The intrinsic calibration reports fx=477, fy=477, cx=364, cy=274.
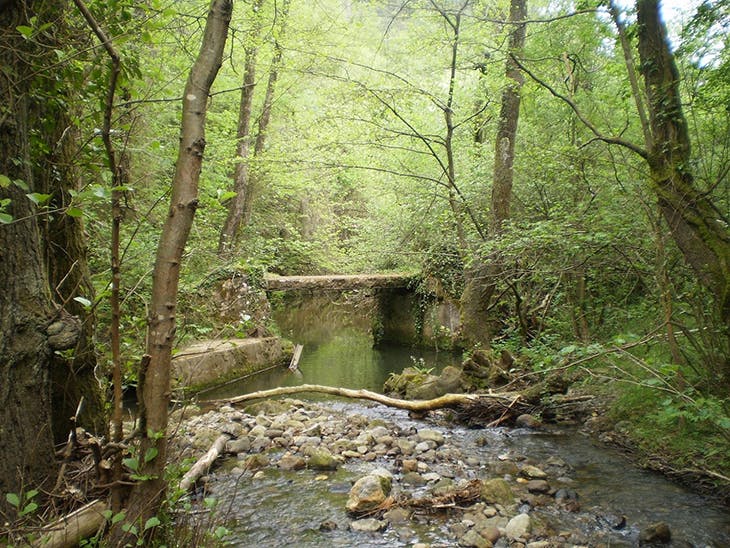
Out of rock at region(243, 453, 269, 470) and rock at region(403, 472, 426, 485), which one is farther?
rock at region(243, 453, 269, 470)

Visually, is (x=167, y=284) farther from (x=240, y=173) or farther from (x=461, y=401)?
(x=240, y=173)

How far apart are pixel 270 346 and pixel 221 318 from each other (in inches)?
49.3

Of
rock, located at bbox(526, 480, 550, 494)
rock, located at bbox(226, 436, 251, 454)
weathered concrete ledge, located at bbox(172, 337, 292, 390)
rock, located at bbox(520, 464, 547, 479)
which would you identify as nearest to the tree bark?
rock, located at bbox(520, 464, 547, 479)

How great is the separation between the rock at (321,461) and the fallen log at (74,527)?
105 inches

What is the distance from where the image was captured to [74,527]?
7.05ft

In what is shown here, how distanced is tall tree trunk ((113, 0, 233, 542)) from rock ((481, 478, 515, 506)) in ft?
8.73

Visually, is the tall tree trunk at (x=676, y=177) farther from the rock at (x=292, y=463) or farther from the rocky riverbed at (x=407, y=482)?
the rock at (x=292, y=463)

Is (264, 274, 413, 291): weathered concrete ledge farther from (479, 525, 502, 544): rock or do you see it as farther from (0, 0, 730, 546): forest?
(479, 525, 502, 544): rock

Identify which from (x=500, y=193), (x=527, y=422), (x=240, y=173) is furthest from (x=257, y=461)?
(x=240, y=173)

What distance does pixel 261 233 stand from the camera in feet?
53.2

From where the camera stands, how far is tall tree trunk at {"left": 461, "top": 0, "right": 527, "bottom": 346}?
8.12 m

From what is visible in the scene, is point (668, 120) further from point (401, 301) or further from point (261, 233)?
point (261, 233)

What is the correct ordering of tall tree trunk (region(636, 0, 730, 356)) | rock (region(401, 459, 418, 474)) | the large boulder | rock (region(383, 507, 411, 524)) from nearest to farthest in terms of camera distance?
rock (region(383, 507, 411, 524)) → tall tree trunk (region(636, 0, 730, 356)) → rock (region(401, 459, 418, 474)) → the large boulder

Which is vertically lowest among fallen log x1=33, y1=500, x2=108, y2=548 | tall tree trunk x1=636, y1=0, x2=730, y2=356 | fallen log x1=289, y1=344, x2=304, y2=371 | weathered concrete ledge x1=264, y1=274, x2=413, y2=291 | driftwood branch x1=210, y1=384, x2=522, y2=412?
fallen log x1=289, y1=344, x2=304, y2=371
